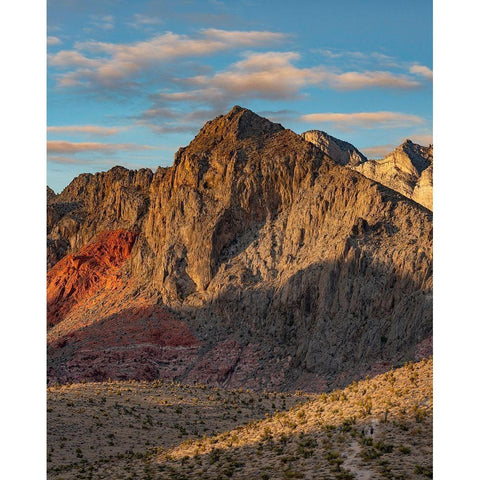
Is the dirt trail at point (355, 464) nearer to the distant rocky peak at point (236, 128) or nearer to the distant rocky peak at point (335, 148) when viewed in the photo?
the distant rocky peak at point (236, 128)

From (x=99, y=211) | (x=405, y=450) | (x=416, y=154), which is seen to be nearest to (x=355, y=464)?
(x=405, y=450)

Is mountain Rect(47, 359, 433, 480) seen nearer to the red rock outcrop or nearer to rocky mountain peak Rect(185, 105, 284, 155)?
the red rock outcrop

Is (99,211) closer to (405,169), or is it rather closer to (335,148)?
(335,148)

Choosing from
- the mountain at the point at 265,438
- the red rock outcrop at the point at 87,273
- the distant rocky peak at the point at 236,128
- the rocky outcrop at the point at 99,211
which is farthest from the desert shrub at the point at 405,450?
the rocky outcrop at the point at 99,211
